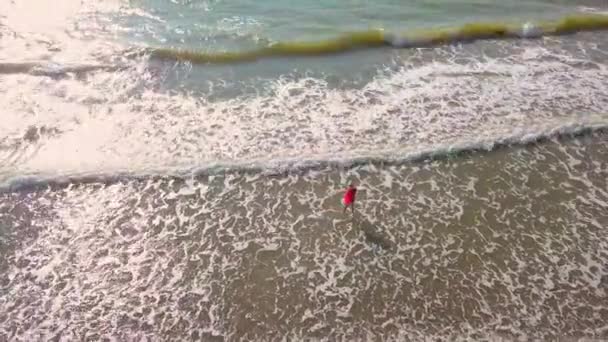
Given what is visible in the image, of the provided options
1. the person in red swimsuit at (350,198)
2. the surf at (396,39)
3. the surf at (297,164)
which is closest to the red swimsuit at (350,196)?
the person in red swimsuit at (350,198)

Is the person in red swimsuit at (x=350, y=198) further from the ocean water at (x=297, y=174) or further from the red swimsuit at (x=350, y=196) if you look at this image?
the ocean water at (x=297, y=174)

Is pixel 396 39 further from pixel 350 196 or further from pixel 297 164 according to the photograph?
pixel 350 196

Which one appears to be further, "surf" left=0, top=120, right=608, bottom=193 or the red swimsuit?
"surf" left=0, top=120, right=608, bottom=193

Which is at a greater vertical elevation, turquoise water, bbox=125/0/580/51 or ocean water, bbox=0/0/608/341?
turquoise water, bbox=125/0/580/51

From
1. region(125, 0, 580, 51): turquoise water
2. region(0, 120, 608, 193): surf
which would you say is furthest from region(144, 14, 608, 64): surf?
region(0, 120, 608, 193): surf

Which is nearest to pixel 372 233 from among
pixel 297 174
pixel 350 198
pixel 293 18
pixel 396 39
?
pixel 350 198

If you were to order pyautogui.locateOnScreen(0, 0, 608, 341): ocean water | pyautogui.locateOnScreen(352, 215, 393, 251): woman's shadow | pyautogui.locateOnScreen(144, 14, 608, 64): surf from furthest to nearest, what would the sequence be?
pyautogui.locateOnScreen(144, 14, 608, 64): surf
pyautogui.locateOnScreen(352, 215, 393, 251): woman's shadow
pyautogui.locateOnScreen(0, 0, 608, 341): ocean water

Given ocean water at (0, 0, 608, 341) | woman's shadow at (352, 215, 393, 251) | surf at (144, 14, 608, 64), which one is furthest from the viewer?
surf at (144, 14, 608, 64)

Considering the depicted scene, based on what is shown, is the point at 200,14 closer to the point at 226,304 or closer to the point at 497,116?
the point at 497,116

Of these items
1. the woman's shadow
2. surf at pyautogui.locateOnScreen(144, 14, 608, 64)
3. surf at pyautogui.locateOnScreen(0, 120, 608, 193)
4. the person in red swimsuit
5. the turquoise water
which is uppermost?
the turquoise water

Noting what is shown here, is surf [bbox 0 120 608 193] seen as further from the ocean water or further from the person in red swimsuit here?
the person in red swimsuit
